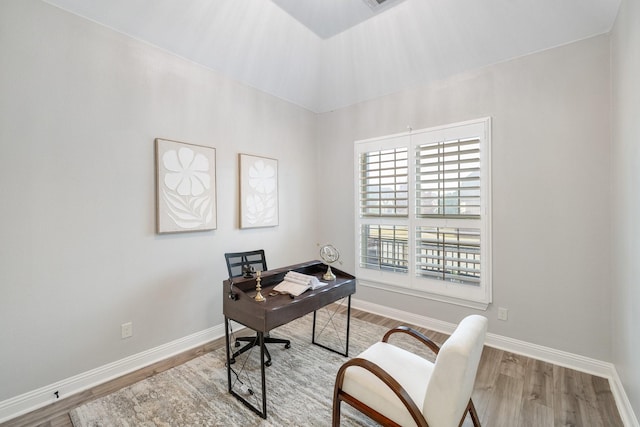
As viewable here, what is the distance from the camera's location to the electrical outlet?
238 cm

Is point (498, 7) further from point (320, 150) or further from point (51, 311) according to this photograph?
point (51, 311)

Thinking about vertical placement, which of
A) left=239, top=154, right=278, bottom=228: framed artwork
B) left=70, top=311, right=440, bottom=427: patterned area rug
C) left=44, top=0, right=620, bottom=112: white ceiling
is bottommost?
left=70, top=311, right=440, bottom=427: patterned area rug

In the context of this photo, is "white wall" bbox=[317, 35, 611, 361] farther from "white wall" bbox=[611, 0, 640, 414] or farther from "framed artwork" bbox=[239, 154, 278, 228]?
"framed artwork" bbox=[239, 154, 278, 228]

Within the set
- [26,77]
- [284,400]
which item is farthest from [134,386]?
[26,77]

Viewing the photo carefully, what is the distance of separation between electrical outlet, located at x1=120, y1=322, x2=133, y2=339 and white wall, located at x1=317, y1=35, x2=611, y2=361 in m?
3.08

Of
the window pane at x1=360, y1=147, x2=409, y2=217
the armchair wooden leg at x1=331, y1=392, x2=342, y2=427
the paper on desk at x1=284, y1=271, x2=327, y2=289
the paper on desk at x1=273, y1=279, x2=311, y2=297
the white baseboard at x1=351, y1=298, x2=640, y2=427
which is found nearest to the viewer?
the armchair wooden leg at x1=331, y1=392, x2=342, y2=427

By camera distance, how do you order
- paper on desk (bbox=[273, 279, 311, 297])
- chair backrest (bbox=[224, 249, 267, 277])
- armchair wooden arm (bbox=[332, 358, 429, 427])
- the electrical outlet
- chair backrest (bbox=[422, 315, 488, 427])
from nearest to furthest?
chair backrest (bbox=[422, 315, 488, 427])
armchair wooden arm (bbox=[332, 358, 429, 427])
paper on desk (bbox=[273, 279, 311, 297])
the electrical outlet
chair backrest (bbox=[224, 249, 267, 277])

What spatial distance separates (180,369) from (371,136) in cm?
324

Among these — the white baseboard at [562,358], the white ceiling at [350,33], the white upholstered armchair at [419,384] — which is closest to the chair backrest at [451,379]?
the white upholstered armchair at [419,384]

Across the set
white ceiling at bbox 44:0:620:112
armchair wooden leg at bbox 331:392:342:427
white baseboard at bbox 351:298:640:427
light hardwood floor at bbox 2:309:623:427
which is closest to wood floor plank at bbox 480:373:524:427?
light hardwood floor at bbox 2:309:623:427

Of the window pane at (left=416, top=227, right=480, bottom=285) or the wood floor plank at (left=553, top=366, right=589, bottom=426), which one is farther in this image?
the window pane at (left=416, top=227, right=480, bottom=285)

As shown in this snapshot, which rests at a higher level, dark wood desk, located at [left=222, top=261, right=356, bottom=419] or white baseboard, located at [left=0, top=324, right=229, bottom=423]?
dark wood desk, located at [left=222, top=261, right=356, bottom=419]

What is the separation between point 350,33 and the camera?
302 cm

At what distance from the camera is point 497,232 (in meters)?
2.79
